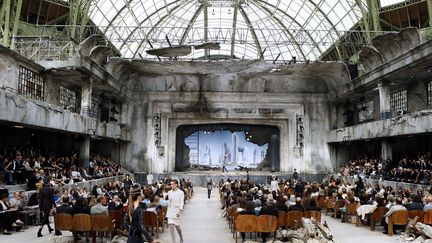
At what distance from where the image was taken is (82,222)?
1205 centimetres

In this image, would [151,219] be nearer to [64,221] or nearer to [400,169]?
[64,221]

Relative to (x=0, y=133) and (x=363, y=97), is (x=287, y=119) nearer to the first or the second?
(x=363, y=97)

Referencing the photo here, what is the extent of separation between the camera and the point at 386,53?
28.1 meters

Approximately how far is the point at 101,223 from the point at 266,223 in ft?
15.5

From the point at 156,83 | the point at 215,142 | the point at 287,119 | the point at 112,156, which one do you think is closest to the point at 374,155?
the point at 287,119

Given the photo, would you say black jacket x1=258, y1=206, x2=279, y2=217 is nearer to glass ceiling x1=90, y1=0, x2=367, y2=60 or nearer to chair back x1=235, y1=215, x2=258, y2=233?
chair back x1=235, y1=215, x2=258, y2=233

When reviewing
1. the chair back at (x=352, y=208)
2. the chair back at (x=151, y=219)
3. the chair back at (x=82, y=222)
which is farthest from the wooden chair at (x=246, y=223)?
the chair back at (x=352, y=208)

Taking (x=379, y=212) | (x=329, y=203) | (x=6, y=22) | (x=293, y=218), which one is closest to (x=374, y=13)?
(x=329, y=203)

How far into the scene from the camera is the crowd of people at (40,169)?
61.5 feet

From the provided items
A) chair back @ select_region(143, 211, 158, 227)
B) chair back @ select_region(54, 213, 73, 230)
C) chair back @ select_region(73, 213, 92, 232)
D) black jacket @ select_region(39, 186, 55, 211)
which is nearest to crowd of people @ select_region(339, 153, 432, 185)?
chair back @ select_region(143, 211, 158, 227)

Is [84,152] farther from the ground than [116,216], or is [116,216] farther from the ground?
[84,152]

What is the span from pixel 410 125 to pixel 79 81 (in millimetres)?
21637

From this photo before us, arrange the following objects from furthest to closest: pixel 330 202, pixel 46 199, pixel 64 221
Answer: pixel 330 202 → pixel 46 199 → pixel 64 221

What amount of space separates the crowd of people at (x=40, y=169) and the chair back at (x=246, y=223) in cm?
786
